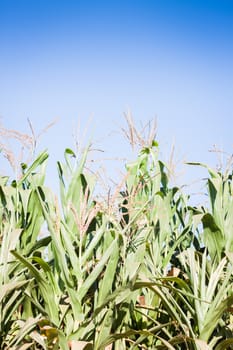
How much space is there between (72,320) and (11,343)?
225 mm

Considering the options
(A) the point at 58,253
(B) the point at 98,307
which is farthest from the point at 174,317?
(A) the point at 58,253

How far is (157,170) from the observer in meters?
2.46

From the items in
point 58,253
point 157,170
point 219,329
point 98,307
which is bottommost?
point 219,329

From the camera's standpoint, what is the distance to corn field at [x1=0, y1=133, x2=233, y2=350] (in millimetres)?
1762

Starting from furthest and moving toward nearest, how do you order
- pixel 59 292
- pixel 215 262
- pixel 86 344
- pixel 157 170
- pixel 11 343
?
pixel 157 170
pixel 215 262
pixel 59 292
pixel 11 343
pixel 86 344

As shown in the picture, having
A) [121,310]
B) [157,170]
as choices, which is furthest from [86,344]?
[157,170]

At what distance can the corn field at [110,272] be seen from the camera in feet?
5.78

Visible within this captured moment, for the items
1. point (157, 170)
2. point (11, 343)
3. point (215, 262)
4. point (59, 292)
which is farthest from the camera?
point (157, 170)

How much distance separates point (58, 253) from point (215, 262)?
0.68m

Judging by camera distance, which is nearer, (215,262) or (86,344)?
(86,344)

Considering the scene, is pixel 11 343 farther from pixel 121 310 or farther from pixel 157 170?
pixel 157 170

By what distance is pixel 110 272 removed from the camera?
1803mm

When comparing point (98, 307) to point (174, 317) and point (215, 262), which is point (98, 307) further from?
point (215, 262)

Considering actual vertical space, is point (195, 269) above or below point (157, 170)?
below
